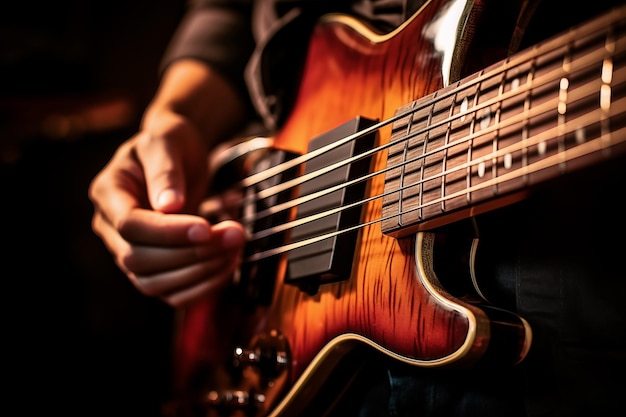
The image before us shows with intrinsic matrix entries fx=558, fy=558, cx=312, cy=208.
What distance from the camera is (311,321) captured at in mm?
660

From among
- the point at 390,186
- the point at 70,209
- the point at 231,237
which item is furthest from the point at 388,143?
the point at 70,209

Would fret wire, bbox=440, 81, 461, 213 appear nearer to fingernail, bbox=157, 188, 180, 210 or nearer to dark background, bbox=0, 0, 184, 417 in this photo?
fingernail, bbox=157, 188, 180, 210

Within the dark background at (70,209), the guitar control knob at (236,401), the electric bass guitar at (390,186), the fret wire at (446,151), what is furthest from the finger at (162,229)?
the dark background at (70,209)

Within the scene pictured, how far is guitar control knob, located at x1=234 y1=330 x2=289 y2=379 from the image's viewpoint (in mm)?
704

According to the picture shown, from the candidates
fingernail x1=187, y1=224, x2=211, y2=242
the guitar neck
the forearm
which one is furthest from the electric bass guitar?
the forearm

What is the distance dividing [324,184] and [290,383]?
0.82 feet

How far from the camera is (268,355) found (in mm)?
716

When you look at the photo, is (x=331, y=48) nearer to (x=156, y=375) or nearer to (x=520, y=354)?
(x=520, y=354)

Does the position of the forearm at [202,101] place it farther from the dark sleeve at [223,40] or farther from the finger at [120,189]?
the finger at [120,189]

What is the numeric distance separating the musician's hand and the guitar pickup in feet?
0.35

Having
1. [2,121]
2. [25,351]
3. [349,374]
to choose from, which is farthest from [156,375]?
[349,374]

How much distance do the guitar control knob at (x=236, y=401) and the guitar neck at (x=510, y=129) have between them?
365 millimetres

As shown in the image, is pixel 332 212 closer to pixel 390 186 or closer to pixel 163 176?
pixel 390 186

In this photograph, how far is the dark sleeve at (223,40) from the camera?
117 centimetres
